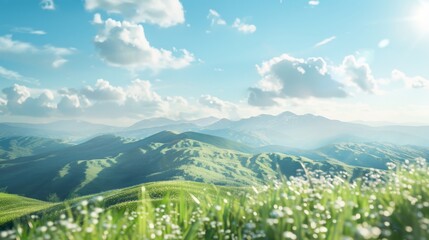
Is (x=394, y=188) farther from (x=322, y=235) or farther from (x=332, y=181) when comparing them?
(x=322, y=235)

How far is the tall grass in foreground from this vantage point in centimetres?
513

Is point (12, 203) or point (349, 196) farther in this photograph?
point (12, 203)

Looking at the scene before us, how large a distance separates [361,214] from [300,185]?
4.81ft

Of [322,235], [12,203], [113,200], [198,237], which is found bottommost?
[12,203]

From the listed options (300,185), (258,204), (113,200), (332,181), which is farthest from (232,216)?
(113,200)

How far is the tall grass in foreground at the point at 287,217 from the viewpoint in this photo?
16.8ft

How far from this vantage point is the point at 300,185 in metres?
7.42

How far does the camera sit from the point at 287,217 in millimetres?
5648

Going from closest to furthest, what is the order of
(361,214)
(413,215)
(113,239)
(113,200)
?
(413,215) → (113,239) → (361,214) → (113,200)

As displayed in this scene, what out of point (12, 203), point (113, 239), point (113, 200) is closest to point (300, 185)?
point (113, 239)

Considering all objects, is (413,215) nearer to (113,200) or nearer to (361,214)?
(361,214)

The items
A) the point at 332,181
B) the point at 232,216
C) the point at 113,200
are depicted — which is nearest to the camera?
the point at 232,216

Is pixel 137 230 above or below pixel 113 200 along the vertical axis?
above

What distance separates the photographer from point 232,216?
726 centimetres
